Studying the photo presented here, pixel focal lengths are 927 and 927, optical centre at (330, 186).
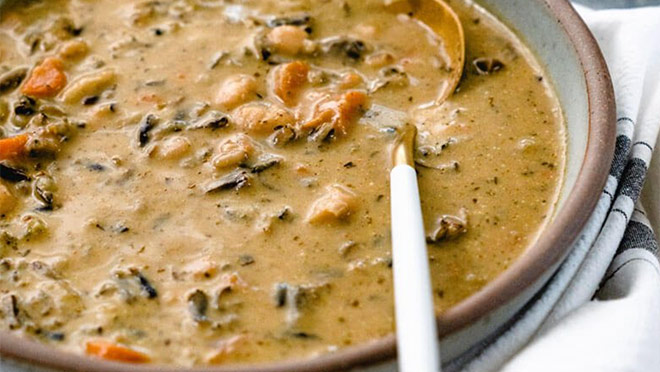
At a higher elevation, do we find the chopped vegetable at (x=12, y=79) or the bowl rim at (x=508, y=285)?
the bowl rim at (x=508, y=285)

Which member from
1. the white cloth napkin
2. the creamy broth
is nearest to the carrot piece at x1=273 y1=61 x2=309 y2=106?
the creamy broth

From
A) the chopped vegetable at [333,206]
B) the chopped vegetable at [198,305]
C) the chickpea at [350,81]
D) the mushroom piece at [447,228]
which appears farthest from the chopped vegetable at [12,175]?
the mushroom piece at [447,228]

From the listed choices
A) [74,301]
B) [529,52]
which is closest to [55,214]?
[74,301]

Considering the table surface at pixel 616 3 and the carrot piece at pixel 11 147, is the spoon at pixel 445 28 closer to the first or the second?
the table surface at pixel 616 3

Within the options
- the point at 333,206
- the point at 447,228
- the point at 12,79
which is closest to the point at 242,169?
the point at 333,206

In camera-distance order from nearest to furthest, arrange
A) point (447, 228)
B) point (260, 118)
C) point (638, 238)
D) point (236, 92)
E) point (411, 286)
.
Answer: point (411, 286) < point (447, 228) < point (638, 238) < point (260, 118) < point (236, 92)

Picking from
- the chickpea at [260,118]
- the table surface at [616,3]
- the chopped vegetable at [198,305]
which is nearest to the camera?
the chopped vegetable at [198,305]

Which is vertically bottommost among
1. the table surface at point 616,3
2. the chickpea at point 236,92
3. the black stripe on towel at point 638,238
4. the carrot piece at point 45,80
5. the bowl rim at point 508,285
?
the table surface at point 616,3

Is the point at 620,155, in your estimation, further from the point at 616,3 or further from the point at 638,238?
the point at 616,3
